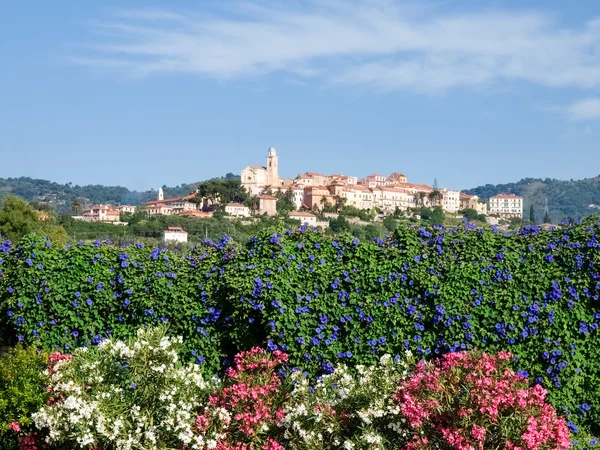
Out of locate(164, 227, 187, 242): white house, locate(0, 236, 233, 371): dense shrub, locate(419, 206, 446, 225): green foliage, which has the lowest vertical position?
locate(164, 227, 187, 242): white house

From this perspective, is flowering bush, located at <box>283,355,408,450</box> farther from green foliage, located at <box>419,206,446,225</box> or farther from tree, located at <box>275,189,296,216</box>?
tree, located at <box>275,189,296,216</box>

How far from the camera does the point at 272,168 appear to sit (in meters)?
122

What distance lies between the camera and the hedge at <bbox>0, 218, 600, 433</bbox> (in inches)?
231

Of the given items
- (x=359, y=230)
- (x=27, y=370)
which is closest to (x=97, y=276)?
(x=27, y=370)

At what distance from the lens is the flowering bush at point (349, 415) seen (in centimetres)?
468

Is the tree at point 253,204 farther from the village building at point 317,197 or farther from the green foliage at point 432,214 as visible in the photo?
the green foliage at point 432,214

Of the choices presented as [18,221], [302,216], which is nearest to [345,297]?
[18,221]

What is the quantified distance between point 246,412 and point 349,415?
27.6 inches

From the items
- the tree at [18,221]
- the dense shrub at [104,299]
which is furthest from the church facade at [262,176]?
the dense shrub at [104,299]

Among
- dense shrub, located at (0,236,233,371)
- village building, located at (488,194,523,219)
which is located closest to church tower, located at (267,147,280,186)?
village building, located at (488,194,523,219)

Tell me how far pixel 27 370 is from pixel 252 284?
1.83 meters

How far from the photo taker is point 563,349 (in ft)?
19.1

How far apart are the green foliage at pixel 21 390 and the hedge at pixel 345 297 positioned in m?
0.57

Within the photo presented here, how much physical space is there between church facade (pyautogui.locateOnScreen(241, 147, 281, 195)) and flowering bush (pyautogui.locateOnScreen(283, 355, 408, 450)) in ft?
341
